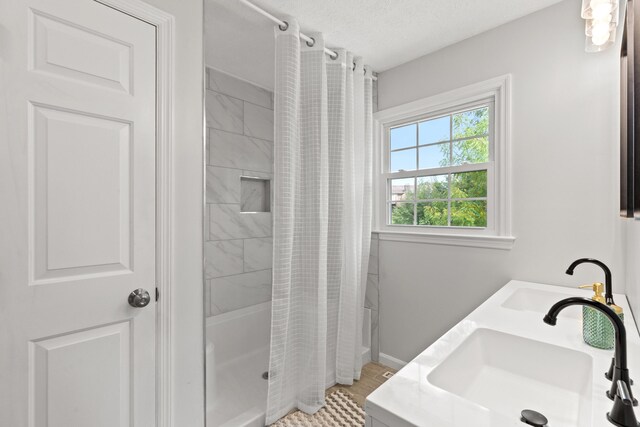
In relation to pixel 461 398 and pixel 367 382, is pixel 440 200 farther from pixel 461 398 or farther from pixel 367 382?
pixel 461 398

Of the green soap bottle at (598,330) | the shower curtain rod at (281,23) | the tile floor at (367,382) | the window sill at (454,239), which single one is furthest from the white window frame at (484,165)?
the tile floor at (367,382)

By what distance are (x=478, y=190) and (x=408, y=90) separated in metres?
0.93

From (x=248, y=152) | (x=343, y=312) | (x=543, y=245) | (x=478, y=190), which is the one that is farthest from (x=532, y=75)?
(x=248, y=152)

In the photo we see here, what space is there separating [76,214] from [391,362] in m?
2.28

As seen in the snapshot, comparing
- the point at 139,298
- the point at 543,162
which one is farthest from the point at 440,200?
the point at 139,298

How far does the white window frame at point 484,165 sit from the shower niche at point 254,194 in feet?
3.54

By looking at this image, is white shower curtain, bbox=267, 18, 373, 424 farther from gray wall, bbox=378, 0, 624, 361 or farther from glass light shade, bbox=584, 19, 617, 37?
glass light shade, bbox=584, 19, 617, 37

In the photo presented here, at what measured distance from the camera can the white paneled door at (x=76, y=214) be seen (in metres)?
0.99

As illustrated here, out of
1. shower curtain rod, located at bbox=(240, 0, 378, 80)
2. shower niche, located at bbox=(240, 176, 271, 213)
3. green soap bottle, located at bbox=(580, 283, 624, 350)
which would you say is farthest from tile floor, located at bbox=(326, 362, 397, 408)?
shower curtain rod, located at bbox=(240, 0, 378, 80)

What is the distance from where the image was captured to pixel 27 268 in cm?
101

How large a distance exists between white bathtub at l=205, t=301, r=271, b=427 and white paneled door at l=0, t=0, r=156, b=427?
0.70 metres

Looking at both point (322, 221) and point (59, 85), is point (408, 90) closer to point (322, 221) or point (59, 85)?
point (322, 221)

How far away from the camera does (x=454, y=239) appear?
207 cm

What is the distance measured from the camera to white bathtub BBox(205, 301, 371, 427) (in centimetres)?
183
